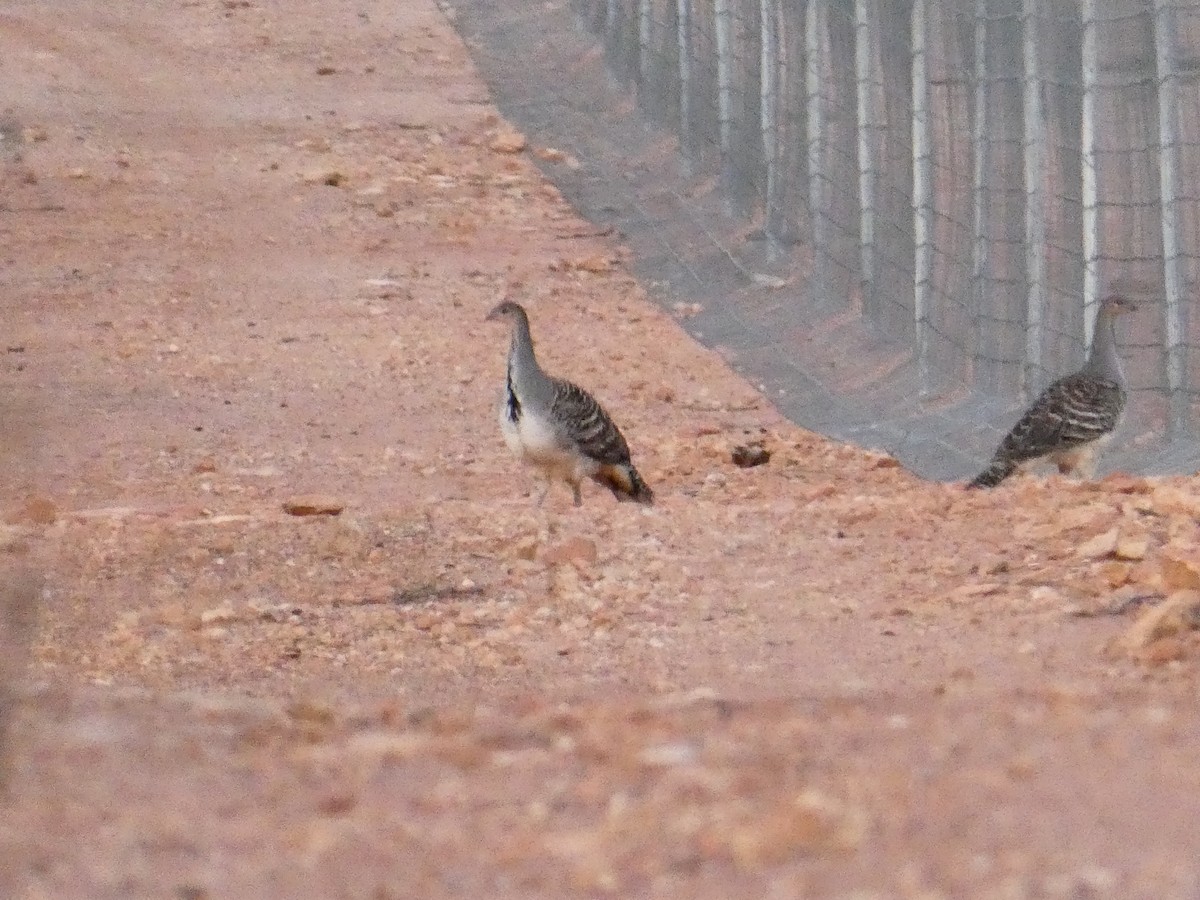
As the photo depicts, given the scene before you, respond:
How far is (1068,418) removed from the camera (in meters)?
11.9

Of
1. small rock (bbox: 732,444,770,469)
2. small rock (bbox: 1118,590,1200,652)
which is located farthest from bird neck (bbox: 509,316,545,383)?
small rock (bbox: 1118,590,1200,652)

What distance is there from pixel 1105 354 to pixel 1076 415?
14.4 inches

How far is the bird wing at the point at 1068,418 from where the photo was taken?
39.2 feet

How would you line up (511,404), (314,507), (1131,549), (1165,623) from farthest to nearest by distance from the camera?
(511,404) < (314,507) < (1131,549) < (1165,623)

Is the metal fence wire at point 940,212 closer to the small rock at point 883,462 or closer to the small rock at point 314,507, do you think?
the small rock at point 883,462

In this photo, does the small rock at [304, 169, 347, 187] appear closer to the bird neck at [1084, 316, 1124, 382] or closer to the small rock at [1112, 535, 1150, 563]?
the bird neck at [1084, 316, 1124, 382]

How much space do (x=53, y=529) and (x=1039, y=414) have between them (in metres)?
4.49

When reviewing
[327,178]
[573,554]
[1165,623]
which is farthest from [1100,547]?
[327,178]

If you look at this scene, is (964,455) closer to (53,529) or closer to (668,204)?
(53,529)

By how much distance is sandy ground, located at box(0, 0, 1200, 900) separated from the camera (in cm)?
542

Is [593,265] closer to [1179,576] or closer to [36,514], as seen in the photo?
[36,514]

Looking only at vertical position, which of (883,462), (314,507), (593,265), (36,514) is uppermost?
(36,514)

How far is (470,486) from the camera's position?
13289mm

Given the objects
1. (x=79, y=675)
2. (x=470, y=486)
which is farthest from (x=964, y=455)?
(x=79, y=675)
